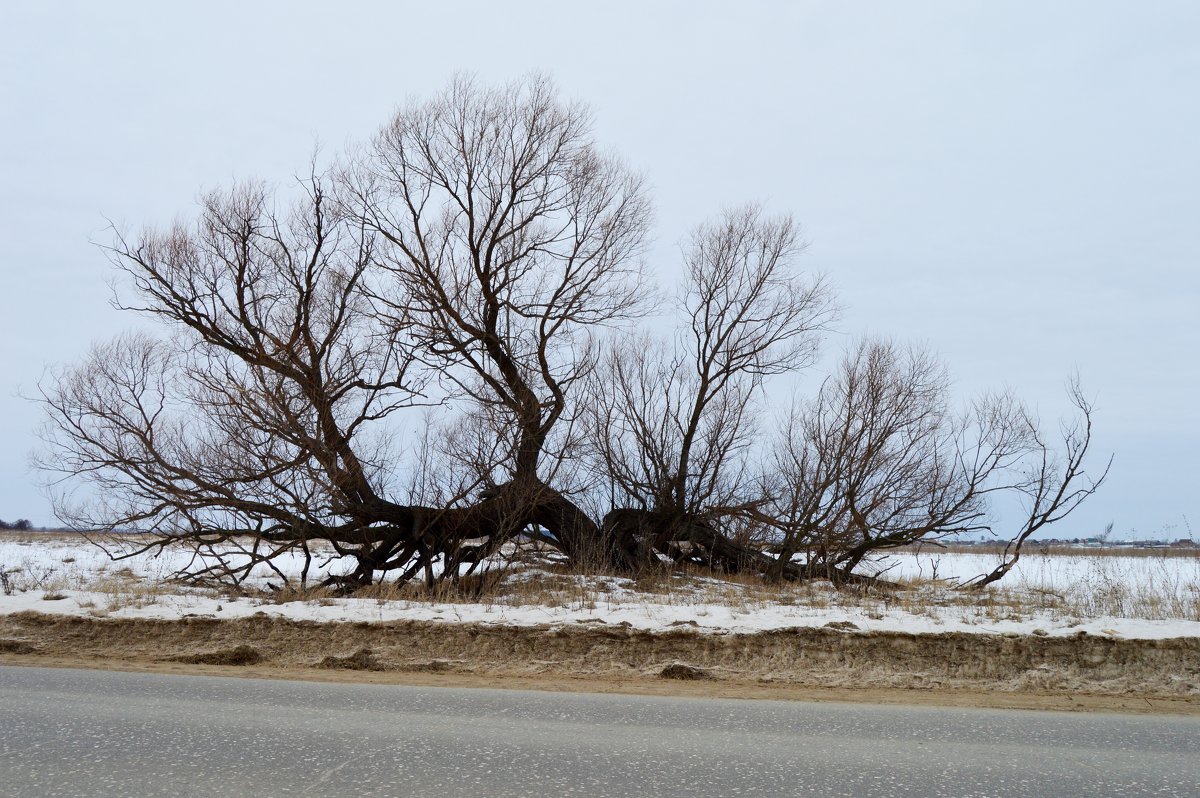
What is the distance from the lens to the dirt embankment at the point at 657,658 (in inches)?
341

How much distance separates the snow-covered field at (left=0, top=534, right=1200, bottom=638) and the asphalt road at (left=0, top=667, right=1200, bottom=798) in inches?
120

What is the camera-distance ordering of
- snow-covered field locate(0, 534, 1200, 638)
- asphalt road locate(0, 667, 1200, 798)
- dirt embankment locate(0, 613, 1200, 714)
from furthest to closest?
1. snow-covered field locate(0, 534, 1200, 638)
2. dirt embankment locate(0, 613, 1200, 714)
3. asphalt road locate(0, 667, 1200, 798)

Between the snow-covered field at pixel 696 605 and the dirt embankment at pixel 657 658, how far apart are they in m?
0.27

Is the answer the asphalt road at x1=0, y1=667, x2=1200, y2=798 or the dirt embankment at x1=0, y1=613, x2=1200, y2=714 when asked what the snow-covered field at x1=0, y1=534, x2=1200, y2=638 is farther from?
the asphalt road at x1=0, y1=667, x2=1200, y2=798

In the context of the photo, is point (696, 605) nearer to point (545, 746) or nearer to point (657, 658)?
point (657, 658)

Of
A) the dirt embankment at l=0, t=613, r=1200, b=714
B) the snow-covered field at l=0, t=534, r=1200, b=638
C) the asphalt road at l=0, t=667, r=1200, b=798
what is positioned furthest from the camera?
Result: the snow-covered field at l=0, t=534, r=1200, b=638

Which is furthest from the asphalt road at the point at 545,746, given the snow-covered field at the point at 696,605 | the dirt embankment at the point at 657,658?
the snow-covered field at the point at 696,605

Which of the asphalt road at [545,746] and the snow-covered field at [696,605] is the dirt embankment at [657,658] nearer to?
the snow-covered field at [696,605]

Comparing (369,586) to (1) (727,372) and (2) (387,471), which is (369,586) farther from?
(1) (727,372)

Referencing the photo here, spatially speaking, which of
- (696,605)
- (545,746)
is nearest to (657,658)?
(696,605)

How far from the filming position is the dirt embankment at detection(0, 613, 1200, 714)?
867cm

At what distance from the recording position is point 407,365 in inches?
712

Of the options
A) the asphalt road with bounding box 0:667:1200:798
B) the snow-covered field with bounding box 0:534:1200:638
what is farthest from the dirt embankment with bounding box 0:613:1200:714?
the asphalt road with bounding box 0:667:1200:798

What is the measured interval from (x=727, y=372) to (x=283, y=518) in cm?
1035
